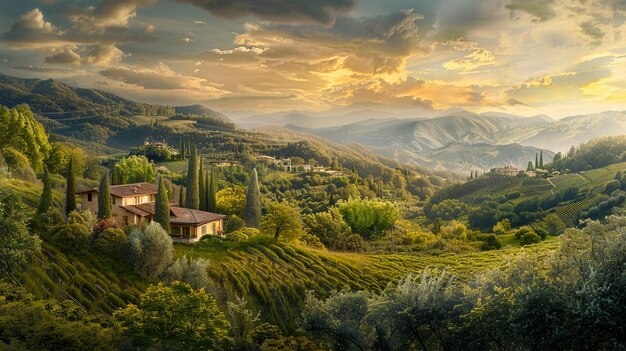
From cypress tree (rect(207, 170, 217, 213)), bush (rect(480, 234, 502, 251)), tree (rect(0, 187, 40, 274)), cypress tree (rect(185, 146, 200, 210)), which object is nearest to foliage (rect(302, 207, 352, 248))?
cypress tree (rect(207, 170, 217, 213))

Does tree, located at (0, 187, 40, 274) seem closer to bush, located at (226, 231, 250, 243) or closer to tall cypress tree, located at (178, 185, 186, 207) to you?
bush, located at (226, 231, 250, 243)

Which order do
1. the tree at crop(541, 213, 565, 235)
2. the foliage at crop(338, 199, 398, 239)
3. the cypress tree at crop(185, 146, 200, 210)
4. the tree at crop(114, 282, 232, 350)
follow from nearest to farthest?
the tree at crop(114, 282, 232, 350)
the cypress tree at crop(185, 146, 200, 210)
the foliage at crop(338, 199, 398, 239)
the tree at crop(541, 213, 565, 235)

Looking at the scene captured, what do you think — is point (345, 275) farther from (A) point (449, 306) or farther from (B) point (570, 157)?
(B) point (570, 157)

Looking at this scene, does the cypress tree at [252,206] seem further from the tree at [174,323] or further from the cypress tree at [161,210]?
the tree at [174,323]

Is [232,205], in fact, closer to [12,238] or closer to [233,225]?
[233,225]

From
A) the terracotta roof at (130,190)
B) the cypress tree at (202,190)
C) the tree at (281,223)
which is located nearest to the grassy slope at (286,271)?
the tree at (281,223)

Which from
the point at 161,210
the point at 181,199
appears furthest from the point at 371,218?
the point at 161,210
